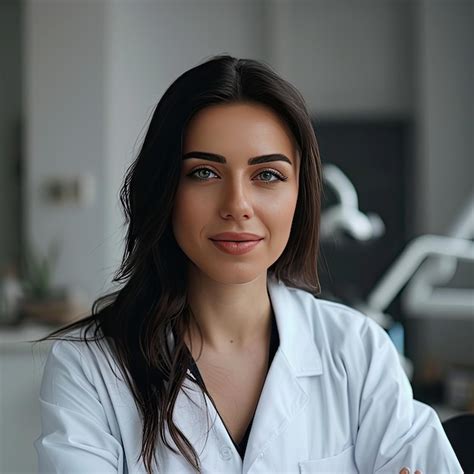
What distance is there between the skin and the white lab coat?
189 millimetres

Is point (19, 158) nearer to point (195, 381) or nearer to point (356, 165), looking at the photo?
point (356, 165)

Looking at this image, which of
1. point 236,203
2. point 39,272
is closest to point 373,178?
point 39,272

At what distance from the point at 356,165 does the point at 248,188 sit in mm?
3289

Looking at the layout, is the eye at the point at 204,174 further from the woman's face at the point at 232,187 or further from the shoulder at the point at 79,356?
the shoulder at the point at 79,356

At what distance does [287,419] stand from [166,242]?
32 cm

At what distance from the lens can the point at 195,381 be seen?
4.02 feet

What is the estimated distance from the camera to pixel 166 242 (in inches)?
49.4

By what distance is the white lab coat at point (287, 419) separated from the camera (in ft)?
3.83

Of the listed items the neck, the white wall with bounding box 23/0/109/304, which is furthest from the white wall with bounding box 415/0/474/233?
the neck

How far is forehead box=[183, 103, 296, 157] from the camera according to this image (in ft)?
3.73

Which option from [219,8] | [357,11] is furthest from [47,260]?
[357,11]

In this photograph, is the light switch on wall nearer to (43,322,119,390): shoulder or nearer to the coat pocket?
(43,322,119,390): shoulder

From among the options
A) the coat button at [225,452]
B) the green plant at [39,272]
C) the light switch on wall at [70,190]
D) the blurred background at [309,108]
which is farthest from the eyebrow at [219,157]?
the light switch on wall at [70,190]

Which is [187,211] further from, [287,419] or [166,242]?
[287,419]
